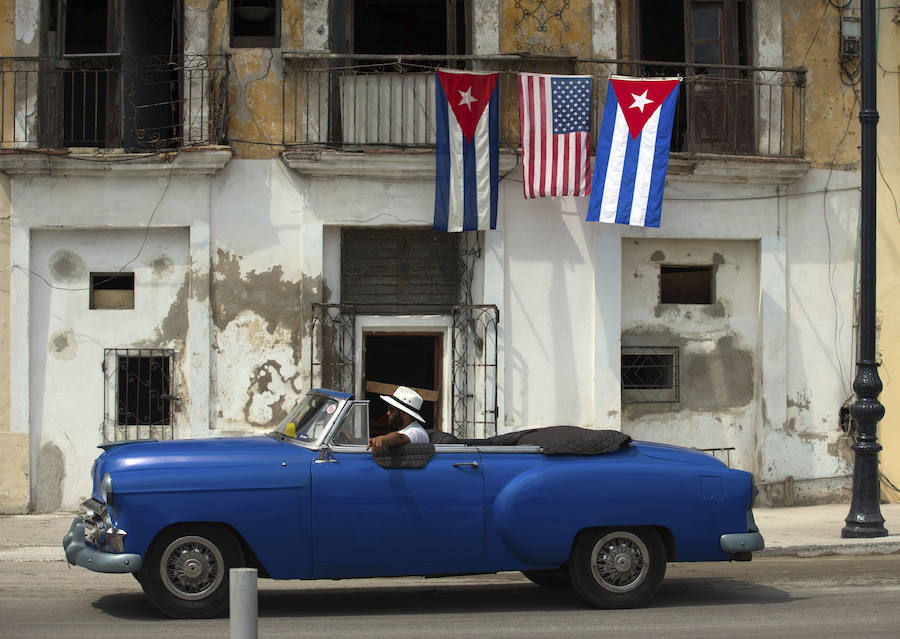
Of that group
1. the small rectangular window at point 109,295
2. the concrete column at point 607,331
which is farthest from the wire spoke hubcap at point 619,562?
the small rectangular window at point 109,295

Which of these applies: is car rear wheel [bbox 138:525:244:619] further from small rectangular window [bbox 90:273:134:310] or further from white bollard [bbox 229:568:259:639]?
small rectangular window [bbox 90:273:134:310]

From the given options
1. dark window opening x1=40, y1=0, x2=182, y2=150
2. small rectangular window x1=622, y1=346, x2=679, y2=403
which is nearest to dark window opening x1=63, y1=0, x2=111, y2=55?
dark window opening x1=40, y1=0, x2=182, y2=150

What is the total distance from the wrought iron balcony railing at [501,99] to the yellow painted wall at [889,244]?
3.82 feet

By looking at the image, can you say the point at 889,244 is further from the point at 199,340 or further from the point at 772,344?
the point at 199,340

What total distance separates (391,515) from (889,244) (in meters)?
9.70

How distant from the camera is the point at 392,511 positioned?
8.79 m

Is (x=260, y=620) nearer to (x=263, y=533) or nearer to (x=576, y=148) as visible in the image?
(x=263, y=533)

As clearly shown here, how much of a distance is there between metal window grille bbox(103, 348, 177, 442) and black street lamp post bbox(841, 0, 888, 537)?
26.1 ft

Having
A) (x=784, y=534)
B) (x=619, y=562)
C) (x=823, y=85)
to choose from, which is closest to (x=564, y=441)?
(x=619, y=562)

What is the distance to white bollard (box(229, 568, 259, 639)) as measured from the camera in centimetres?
505

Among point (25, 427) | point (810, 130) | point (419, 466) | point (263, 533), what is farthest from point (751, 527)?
point (25, 427)

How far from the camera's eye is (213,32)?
49.0ft

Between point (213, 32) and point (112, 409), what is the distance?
4.76 meters

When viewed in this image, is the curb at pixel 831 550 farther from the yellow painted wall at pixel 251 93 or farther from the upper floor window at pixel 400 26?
the upper floor window at pixel 400 26
